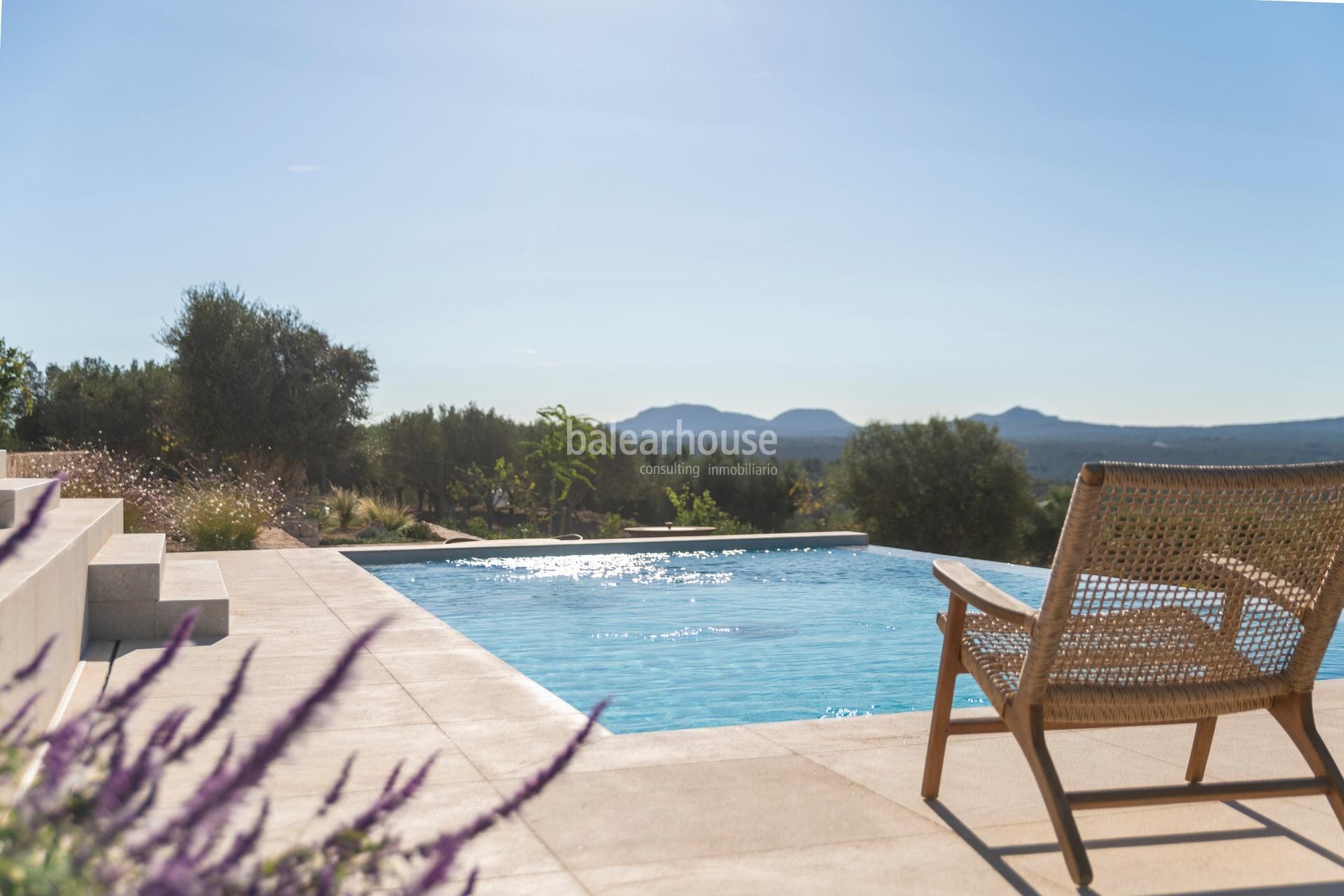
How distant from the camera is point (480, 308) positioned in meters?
23.8

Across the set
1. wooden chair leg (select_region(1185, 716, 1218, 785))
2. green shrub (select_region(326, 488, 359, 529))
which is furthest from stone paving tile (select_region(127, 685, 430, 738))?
green shrub (select_region(326, 488, 359, 529))

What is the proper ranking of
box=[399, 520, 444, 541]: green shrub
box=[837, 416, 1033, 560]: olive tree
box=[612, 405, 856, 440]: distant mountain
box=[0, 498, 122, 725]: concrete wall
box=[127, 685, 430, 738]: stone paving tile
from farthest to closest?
box=[612, 405, 856, 440]: distant mountain < box=[837, 416, 1033, 560]: olive tree < box=[399, 520, 444, 541]: green shrub < box=[127, 685, 430, 738]: stone paving tile < box=[0, 498, 122, 725]: concrete wall

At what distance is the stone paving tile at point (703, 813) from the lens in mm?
2537

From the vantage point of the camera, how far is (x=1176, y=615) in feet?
8.66

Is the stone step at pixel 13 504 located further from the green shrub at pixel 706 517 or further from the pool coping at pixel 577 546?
the green shrub at pixel 706 517

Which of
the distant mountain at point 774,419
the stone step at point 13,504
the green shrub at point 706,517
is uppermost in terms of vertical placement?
the distant mountain at point 774,419

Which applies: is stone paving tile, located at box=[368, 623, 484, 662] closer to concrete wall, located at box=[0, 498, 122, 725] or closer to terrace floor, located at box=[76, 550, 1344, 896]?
terrace floor, located at box=[76, 550, 1344, 896]

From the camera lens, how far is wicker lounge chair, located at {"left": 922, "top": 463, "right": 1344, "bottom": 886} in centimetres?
240

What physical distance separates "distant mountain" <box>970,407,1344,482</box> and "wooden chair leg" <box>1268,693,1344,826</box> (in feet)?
136

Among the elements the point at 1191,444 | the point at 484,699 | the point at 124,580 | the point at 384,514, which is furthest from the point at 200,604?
the point at 1191,444

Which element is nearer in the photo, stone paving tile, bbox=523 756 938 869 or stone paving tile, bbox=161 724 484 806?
stone paving tile, bbox=523 756 938 869

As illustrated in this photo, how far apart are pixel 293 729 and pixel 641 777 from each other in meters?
2.43

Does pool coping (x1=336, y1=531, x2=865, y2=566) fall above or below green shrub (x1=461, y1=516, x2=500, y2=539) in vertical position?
above

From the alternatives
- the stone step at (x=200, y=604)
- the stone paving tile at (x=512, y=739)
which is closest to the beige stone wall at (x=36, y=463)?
the stone step at (x=200, y=604)
